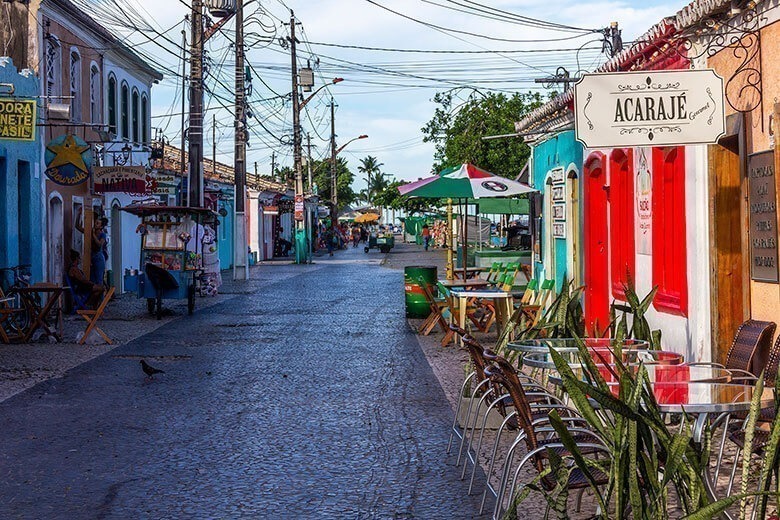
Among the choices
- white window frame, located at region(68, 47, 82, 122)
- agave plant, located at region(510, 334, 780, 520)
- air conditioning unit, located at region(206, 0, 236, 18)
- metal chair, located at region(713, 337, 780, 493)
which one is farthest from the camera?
air conditioning unit, located at region(206, 0, 236, 18)

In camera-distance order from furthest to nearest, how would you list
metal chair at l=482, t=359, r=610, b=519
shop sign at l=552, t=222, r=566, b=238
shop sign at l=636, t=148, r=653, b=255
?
shop sign at l=552, t=222, r=566, b=238
shop sign at l=636, t=148, r=653, b=255
metal chair at l=482, t=359, r=610, b=519

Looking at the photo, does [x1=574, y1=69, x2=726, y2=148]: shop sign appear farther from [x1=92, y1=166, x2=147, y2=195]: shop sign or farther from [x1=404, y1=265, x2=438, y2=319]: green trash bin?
[x1=92, y1=166, x2=147, y2=195]: shop sign

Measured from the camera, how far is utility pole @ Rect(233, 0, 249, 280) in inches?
1294

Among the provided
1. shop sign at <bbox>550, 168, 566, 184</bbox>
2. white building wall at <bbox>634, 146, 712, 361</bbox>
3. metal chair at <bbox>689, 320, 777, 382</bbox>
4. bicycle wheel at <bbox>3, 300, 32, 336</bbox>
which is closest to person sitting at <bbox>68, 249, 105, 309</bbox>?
bicycle wheel at <bbox>3, 300, 32, 336</bbox>

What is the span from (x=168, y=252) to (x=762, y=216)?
14.3 meters

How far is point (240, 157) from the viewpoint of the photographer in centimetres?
3350

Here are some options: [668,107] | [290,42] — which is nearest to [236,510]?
[668,107]

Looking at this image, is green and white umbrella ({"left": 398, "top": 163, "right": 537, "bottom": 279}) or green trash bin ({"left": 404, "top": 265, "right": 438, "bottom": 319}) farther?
green trash bin ({"left": 404, "top": 265, "right": 438, "bottom": 319})

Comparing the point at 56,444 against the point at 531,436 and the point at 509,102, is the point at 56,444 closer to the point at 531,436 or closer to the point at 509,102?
the point at 531,436

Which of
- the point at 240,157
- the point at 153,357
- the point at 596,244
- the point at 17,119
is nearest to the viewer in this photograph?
the point at 153,357

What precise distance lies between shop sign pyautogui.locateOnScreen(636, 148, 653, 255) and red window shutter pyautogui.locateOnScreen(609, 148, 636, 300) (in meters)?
0.35

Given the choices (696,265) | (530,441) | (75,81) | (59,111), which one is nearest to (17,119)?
(59,111)

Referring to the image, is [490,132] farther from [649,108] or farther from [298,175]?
[649,108]

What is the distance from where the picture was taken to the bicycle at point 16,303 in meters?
15.9
